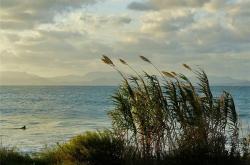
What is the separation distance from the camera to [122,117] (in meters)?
13.0

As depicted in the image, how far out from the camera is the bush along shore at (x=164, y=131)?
12.6 metres

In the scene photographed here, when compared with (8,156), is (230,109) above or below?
above

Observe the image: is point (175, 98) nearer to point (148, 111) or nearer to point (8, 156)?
point (148, 111)

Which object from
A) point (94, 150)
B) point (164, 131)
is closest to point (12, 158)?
point (94, 150)

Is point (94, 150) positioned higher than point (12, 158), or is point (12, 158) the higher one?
point (94, 150)

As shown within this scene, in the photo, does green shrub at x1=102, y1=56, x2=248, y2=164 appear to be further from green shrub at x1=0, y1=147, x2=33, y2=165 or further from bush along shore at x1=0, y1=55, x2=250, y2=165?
green shrub at x1=0, y1=147, x2=33, y2=165

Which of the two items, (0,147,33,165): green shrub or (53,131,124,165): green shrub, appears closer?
(53,131,124,165): green shrub

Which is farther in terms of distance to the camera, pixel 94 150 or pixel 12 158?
pixel 12 158

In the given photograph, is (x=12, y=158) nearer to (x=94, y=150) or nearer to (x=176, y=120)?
(x=94, y=150)

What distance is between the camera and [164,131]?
12.8 meters

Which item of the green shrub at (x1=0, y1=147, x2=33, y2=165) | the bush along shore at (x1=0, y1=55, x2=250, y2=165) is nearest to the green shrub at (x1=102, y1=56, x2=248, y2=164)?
the bush along shore at (x1=0, y1=55, x2=250, y2=165)

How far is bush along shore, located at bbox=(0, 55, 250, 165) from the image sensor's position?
41.5 feet

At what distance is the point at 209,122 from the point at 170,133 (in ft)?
3.05

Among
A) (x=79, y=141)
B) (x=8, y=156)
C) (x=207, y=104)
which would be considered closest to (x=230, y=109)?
(x=207, y=104)
